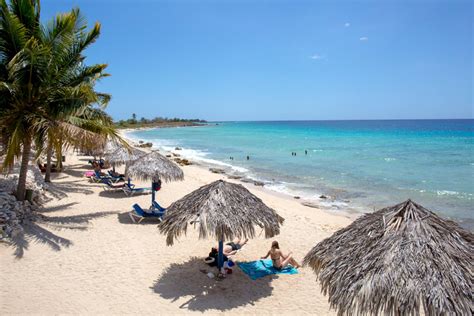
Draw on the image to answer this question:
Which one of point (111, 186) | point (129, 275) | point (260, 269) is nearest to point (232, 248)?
point (260, 269)

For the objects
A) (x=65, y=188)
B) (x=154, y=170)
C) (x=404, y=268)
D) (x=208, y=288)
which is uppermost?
(x=154, y=170)

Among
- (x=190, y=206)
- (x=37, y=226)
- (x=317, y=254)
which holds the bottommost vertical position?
(x=37, y=226)

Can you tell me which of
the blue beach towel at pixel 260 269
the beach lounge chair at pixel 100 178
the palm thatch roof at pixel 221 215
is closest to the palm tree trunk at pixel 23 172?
the palm thatch roof at pixel 221 215

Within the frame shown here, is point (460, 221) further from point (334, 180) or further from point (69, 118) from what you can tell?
point (69, 118)

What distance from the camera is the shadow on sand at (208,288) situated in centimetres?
548

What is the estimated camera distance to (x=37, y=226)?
812 centimetres

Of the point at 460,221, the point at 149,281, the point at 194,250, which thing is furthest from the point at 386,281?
the point at 460,221

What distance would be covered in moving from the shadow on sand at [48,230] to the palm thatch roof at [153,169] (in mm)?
1681

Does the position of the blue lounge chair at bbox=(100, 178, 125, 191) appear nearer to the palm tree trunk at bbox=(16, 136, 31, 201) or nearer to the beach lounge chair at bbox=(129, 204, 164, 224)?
the beach lounge chair at bbox=(129, 204, 164, 224)

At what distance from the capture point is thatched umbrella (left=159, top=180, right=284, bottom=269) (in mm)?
5711

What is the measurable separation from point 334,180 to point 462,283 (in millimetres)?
15510

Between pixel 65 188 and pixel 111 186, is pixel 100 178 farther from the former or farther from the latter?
pixel 111 186

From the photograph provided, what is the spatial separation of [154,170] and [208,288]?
5.30 meters

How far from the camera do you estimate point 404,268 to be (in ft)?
12.0
